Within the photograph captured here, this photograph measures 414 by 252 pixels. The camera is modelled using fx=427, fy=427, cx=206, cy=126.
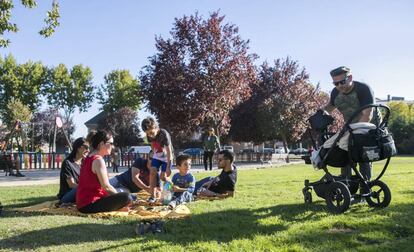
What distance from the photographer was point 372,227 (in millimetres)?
4863

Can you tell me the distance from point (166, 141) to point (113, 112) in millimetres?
59938

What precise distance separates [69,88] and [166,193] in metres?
61.3

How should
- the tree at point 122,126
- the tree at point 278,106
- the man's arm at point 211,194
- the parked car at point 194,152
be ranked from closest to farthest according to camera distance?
the man's arm at point 211,194, the parked car at point 194,152, the tree at point 278,106, the tree at point 122,126

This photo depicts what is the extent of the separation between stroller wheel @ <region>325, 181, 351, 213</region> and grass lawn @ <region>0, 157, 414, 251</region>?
13cm

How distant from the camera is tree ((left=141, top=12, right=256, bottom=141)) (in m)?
23.4

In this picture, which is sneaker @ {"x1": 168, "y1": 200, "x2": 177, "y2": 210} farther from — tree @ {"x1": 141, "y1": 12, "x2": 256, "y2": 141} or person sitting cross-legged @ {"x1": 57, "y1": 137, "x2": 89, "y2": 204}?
tree @ {"x1": 141, "y1": 12, "x2": 256, "y2": 141}

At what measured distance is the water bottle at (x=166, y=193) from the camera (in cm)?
736

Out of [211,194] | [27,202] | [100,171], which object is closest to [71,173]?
[27,202]

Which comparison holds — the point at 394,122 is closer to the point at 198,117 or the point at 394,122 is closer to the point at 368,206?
the point at 198,117

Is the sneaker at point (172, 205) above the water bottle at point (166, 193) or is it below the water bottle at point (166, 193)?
below

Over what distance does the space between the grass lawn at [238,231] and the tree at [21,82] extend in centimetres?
5860

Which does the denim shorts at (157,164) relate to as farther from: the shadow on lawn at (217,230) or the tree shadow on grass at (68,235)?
the tree shadow on grass at (68,235)

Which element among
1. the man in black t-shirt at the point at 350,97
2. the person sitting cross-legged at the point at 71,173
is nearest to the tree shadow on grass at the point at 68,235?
the person sitting cross-legged at the point at 71,173

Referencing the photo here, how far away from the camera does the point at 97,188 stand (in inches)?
228
